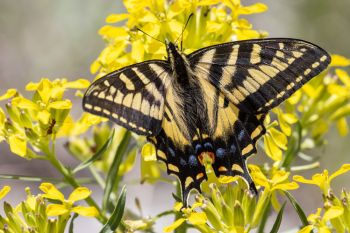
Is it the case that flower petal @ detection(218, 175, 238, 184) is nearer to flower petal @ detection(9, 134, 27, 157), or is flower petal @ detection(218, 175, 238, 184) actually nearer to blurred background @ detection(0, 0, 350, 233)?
flower petal @ detection(9, 134, 27, 157)

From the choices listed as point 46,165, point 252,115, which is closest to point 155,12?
point 252,115

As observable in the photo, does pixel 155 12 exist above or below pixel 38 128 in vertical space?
above

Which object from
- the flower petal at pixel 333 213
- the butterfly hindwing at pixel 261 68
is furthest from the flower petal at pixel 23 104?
the flower petal at pixel 333 213

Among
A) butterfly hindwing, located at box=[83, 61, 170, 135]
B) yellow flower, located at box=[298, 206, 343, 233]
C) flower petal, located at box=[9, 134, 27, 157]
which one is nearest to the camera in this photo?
yellow flower, located at box=[298, 206, 343, 233]

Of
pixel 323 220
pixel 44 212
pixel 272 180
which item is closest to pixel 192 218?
pixel 272 180

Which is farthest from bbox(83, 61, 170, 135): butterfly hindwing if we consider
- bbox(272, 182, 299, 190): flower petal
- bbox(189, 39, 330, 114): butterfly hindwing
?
bbox(272, 182, 299, 190): flower petal

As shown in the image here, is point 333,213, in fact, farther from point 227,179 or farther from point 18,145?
point 18,145

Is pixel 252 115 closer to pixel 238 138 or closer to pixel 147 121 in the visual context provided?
pixel 238 138

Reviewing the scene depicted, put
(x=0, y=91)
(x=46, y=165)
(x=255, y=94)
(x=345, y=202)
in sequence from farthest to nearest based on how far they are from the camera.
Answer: (x=0, y=91), (x=46, y=165), (x=255, y=94), (x=345, y=202)
